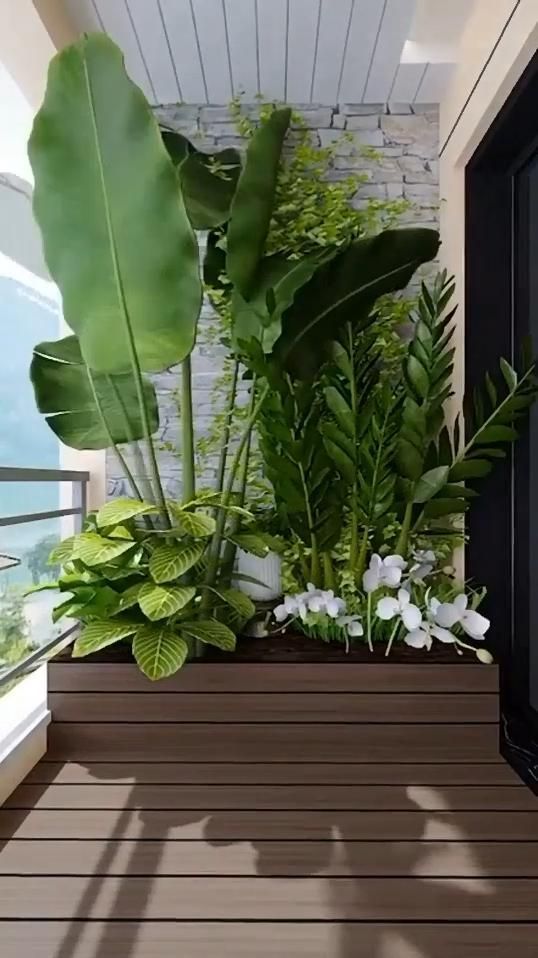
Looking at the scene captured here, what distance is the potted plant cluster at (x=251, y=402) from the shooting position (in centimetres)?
193

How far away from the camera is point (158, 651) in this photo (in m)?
1.95

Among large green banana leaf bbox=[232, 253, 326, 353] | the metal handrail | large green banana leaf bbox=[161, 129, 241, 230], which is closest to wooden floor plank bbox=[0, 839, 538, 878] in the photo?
the metal handrail

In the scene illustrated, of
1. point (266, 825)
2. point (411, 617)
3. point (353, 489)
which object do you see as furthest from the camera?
point (353, 489)

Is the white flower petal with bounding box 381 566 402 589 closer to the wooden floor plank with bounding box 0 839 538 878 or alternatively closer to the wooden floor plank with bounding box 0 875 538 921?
the wooden floor plank with bounding box 0 839 538 878

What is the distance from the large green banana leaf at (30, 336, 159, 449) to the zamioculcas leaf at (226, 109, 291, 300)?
467mm

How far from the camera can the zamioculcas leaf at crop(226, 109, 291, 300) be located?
2238 millimetres

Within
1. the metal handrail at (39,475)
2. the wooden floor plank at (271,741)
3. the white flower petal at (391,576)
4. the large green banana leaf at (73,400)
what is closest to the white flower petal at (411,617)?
the white flower petal at (391,576)

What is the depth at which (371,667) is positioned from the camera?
212cm

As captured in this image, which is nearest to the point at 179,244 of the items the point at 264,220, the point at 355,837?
the point at 264,220

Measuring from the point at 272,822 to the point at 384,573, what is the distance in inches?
32.6

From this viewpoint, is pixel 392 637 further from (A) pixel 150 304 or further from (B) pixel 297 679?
(A) pixel 150 304

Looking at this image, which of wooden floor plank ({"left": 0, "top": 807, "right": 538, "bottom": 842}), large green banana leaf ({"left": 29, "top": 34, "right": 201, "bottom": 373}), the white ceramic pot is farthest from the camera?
the white ceramic pot

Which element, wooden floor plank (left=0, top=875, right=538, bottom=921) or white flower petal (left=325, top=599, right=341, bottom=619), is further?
white flower petal (left=325, top=599, right=341, bottom=619)

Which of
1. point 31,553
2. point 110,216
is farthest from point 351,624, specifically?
point 110,216
